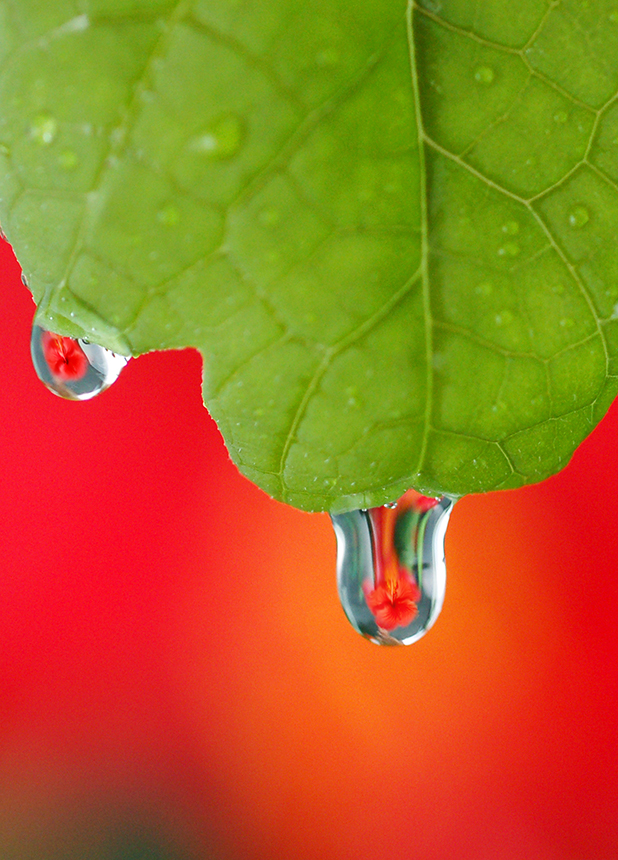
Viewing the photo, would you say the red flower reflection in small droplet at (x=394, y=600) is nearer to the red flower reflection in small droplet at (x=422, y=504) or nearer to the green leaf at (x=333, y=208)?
the red flower reflection in small droplet at (x=422, y=504)

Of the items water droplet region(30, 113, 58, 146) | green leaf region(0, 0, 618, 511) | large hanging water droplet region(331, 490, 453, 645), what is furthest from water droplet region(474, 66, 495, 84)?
large hanging water droplet region(331, 490, 453, 645)

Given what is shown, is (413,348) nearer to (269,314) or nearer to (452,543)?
(269,314)

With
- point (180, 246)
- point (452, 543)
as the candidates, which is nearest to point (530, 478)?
point (180, 246)

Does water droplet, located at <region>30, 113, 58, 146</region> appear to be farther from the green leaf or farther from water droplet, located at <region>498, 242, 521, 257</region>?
water droplet, located at <region>498, 242, 521, 257</region>

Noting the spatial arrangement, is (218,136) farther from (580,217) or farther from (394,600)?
(394,600)

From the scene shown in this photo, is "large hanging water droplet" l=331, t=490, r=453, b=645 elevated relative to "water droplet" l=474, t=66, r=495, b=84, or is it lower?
lower

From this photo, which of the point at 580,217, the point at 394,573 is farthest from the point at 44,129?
the point at 394,573
